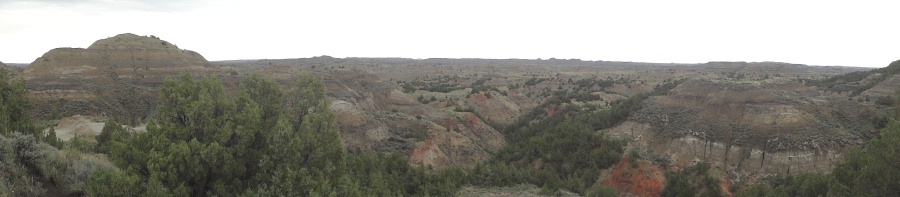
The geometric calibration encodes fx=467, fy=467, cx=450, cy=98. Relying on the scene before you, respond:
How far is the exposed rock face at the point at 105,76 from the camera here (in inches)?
1390

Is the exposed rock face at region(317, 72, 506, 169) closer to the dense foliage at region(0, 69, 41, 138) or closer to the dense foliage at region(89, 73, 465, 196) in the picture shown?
the dense foliage at region(0, 69, 41, 138)

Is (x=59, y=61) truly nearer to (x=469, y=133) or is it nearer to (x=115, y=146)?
(x=469, y=133)

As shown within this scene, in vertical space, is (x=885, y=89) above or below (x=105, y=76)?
above

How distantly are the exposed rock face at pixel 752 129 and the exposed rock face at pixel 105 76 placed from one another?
38.0 metres

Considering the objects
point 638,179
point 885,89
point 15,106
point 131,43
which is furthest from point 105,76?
point 885,89

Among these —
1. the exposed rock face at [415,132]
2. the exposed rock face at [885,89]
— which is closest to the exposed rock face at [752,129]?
the exposed rock face at [885,89]

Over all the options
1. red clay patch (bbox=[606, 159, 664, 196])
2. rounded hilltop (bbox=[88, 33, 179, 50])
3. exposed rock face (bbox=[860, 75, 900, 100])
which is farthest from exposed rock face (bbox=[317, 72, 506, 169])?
exposed rock face (bbox=[860, 75, 900, 100])

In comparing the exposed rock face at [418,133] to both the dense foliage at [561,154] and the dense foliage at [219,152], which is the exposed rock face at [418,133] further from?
the dense foliage at [219,152]

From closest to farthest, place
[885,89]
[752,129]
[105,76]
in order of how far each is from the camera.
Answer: [752,129], [885,89], [105,76]

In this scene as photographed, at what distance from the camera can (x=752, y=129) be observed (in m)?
27.4

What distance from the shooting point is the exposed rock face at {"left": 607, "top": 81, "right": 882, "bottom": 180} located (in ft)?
81.6

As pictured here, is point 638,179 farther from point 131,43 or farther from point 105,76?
point 131,43

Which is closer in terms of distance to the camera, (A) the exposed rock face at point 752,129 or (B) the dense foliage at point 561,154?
(B) the dense foliage at point 561,154

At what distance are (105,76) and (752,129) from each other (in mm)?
49752
